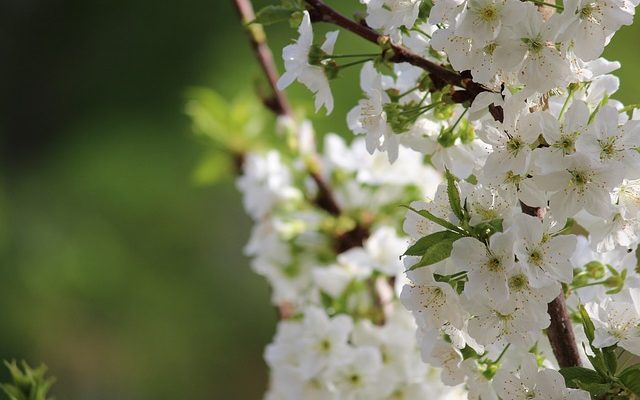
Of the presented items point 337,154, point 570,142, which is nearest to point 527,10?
point 570,142

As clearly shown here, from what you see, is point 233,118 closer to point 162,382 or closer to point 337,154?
point 337,154

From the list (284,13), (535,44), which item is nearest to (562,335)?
(535,44)

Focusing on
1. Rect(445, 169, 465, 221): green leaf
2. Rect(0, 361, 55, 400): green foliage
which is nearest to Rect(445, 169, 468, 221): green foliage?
Rect(445, 169, 465, 221): green leaf

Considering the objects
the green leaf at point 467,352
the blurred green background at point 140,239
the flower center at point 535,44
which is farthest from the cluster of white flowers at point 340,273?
the blurred green background at point 140,239

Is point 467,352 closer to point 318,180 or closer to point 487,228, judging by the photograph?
point 487,228

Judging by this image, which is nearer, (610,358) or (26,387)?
(610,358)
